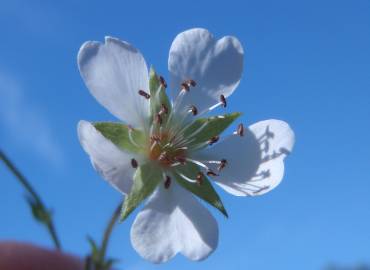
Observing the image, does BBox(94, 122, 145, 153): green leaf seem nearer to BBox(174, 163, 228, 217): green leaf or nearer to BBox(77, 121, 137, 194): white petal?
BBox(77, 121, 137, 194): white petal

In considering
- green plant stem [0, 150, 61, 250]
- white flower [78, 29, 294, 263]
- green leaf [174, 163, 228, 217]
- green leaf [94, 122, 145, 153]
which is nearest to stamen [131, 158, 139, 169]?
white flower [78, 29, 294, 263]

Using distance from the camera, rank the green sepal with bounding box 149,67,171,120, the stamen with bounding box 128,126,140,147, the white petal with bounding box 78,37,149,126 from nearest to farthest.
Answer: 1. the white petal with bounding box 78,37,149,126
2. the stamen with bounding box 128,126,140,147
3. the green sepal with bounding box 149,67,171,120

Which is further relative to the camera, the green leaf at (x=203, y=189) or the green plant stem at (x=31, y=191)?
the green plant stem at (x=31, y=191)

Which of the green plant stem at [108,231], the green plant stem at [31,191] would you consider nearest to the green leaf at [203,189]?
the green plant stem at [108,231]

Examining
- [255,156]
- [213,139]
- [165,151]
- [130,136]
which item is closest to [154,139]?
[165,151]

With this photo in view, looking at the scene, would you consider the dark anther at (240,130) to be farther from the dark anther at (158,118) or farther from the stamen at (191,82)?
the dark anther at (158,118)

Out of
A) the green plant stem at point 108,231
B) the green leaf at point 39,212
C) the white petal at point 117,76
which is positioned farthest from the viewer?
the green leaf at point 39,212

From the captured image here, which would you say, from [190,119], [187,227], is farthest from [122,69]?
[187,227]

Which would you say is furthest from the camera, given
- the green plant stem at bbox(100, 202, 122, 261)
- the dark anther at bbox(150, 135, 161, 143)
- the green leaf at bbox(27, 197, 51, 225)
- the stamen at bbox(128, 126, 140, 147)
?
the green leaf at bbox(27, 197, 51, 225)
